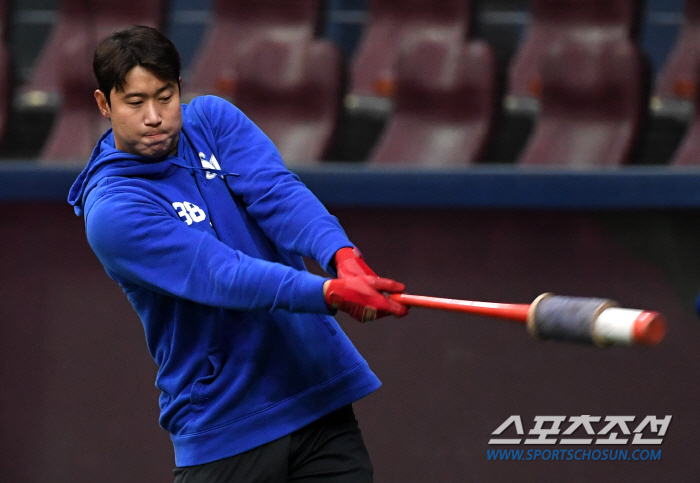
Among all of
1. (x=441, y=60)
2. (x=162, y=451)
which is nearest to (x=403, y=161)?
(x=441, y=60)

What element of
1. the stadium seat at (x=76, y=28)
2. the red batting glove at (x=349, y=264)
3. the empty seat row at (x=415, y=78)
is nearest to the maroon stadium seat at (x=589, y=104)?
the empty seat row at (x=415, y=78)

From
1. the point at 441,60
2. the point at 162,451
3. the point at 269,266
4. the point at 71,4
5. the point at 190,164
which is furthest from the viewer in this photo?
the point at 71,4

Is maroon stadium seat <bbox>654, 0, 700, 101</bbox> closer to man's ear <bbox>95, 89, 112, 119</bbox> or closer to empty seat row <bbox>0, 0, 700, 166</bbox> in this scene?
empty seat row <bbox>0, 0, 700, 166</bbox>

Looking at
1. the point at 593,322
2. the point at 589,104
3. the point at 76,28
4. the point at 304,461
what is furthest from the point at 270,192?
the point at 76,28

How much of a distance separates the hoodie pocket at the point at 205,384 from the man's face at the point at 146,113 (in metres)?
0.30

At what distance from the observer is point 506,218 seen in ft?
6.01

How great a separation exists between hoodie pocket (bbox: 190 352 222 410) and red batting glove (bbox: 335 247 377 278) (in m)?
0.22

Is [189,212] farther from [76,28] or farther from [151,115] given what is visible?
[76,28]

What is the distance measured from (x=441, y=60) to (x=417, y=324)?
4.33ft

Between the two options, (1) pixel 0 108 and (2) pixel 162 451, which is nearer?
(2) pixel 162 451

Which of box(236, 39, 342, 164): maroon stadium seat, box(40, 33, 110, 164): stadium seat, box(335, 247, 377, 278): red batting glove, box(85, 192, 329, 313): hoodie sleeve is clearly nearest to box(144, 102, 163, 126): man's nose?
box(85, 192, 329, 313): hoodie sleeve

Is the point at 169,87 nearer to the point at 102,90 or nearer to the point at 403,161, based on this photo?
the point at 102,90

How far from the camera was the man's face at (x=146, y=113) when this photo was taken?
123 centimetres

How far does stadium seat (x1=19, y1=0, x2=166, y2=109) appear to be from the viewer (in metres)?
3.32
